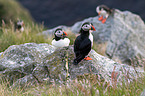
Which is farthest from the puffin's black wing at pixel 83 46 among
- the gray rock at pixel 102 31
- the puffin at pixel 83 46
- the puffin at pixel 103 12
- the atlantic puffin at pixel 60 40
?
the puffin at pixel 103 12

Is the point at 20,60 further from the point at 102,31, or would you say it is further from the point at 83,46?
the point at 102,31

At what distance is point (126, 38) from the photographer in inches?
367

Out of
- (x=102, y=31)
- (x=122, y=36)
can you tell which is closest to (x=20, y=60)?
(x=102, y=31)

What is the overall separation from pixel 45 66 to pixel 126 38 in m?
5.72

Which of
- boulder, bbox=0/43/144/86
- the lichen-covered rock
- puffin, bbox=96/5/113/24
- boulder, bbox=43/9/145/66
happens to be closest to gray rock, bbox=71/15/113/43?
boulder, bbox=43/9/145/66

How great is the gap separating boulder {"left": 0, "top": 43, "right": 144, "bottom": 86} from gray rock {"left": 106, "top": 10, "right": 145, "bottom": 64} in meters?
3.59

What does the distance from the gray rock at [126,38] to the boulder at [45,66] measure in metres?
3.59

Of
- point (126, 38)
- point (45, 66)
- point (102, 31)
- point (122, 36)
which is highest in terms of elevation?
point (102, 31)

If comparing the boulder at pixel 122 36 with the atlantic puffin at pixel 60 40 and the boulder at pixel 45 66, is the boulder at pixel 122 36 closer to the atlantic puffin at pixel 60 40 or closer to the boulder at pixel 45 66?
the boulder at pixel 45 66

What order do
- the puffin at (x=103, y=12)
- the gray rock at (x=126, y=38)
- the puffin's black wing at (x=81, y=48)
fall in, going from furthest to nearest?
the puffin at (x=103, y=12) < the gray rock at (x=126, y=38) < the puffin's black wing at (x=81, y=48)

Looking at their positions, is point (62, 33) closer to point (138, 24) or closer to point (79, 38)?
point (79, 38)

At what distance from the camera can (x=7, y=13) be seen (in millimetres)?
15820

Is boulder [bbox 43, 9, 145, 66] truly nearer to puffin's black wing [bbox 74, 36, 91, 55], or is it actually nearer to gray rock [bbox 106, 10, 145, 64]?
gray rock [bbox 106, 10, 145, 64]

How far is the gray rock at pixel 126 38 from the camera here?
8852mm
